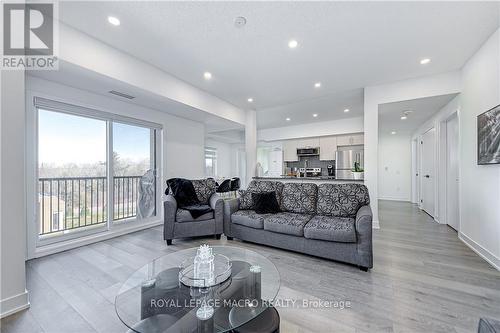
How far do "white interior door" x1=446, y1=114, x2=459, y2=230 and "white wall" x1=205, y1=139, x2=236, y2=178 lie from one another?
7067mm

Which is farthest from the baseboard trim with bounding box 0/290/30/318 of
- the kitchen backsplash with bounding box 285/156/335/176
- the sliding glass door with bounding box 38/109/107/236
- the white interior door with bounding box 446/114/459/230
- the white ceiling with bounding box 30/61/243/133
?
the kitchen backsplash with bounding box 285/156/335/176

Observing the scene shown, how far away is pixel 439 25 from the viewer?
2.32m

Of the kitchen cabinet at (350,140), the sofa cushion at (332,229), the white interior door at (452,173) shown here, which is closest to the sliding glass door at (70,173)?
the sofa cushion at (332,229)

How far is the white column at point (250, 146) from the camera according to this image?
5.47 m

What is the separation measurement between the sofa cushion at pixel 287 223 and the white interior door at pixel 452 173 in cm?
327

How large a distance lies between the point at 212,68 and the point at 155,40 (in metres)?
0.93

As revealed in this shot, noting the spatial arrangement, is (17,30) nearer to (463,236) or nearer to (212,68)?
(212,68)

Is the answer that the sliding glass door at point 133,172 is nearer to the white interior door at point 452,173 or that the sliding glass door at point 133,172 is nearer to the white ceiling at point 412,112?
the white ceiling at point 412,112

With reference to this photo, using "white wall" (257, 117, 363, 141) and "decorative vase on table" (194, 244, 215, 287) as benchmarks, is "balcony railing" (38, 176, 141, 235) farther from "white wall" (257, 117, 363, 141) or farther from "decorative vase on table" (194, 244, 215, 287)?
"white wall" (257, 117, 363, 141)

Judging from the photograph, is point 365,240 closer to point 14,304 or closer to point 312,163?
point 14,304

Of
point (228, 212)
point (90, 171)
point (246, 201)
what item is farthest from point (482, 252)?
point (90, 171)

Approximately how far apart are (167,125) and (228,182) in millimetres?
1912

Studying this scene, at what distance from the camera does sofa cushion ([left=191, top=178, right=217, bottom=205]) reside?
152 inches

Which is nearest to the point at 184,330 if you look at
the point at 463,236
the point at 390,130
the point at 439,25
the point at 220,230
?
the point at 220,230
